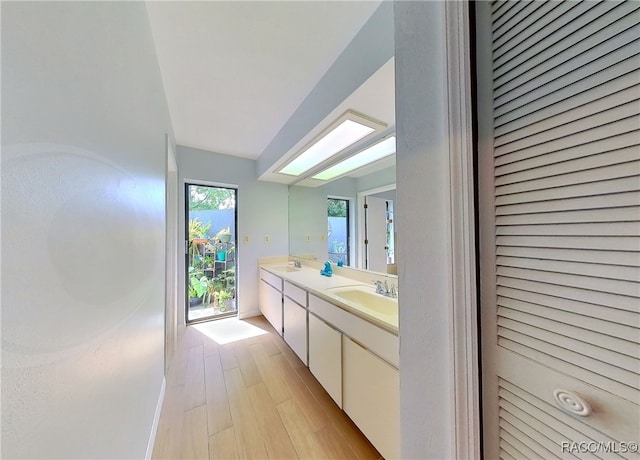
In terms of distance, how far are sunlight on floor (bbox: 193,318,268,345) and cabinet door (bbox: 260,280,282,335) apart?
0.82 ft

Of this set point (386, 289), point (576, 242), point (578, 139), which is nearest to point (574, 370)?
point (576, 242)

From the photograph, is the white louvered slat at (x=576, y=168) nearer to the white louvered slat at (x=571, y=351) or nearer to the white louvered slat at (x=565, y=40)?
the white louvered slat at (x=565, y=40)

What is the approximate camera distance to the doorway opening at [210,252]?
3020mm

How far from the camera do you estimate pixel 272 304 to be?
8.94ft

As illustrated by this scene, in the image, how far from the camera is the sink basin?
5.13ft

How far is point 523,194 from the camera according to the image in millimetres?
523

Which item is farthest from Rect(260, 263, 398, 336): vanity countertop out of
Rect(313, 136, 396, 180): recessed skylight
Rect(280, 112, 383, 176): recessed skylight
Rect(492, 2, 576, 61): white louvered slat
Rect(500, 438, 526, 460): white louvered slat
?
Rect(280, 112, 383, 176): recessed skylight

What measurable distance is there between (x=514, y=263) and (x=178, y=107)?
8.77 feet

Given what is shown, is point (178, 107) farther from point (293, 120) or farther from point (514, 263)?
point (514, 263)

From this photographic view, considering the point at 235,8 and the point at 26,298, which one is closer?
the point at 26,298

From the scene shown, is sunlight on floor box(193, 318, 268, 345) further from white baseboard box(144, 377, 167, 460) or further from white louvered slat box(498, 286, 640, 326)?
white louvered slat box(498, 286, 640, 326)

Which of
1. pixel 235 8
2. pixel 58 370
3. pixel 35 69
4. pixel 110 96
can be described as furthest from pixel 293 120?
pixel 58 370

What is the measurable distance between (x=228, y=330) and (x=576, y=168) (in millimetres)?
3310

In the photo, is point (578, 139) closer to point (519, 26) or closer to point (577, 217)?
point (577, 217)
